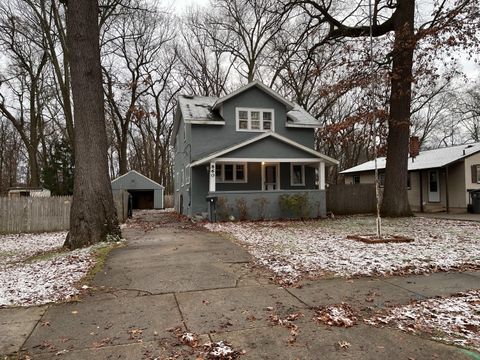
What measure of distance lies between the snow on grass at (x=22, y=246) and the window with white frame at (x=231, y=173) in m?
8.28

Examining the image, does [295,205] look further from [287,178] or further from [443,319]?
[443,319]

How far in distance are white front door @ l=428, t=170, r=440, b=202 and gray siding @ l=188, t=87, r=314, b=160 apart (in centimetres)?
997

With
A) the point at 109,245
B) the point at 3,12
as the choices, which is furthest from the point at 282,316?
the point at 3,12

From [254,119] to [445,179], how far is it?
12.4 m

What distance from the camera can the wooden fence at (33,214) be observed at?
1462cm

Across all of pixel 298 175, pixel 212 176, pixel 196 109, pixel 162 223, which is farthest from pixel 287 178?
pixel 162 223

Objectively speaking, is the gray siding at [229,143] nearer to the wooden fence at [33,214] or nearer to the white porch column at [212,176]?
the white porch column at [212,176]

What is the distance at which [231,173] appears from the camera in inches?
760

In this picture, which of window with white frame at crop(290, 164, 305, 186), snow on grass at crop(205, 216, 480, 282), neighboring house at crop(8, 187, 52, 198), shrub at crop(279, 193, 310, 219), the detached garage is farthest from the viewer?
the detached garage

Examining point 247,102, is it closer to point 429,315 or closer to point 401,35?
point 401,35

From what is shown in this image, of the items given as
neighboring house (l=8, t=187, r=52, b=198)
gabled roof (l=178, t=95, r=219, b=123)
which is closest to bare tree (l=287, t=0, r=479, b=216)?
gabled roof (l=178, t=95, r=219, b=123)

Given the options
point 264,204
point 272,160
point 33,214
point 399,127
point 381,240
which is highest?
point 399,127

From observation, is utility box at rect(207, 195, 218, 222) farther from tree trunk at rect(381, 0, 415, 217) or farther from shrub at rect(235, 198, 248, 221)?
tree trunk at rect(381, 0, 415, 217)

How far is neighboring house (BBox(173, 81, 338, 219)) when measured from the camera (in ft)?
56.3
